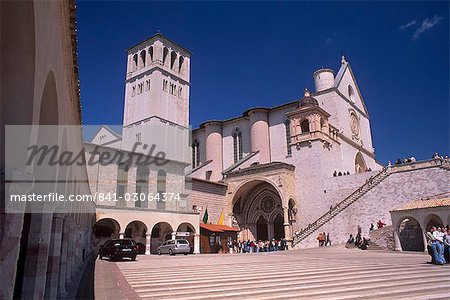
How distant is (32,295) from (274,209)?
32728mm

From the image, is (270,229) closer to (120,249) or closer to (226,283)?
(120,249)

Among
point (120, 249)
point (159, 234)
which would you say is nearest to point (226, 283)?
point (120, 249)

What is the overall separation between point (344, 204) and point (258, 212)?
10546mm

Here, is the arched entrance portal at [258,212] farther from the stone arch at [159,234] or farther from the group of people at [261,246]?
the stone arch at [159,234]

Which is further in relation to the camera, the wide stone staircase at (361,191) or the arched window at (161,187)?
the arched window at (161,187)

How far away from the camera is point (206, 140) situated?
46.0 metres

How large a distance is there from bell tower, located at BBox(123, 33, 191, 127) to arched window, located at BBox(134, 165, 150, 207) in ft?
52.4

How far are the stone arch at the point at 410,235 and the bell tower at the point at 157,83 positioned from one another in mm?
30275

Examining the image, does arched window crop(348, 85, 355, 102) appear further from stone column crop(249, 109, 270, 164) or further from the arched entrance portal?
the arched entrance portal

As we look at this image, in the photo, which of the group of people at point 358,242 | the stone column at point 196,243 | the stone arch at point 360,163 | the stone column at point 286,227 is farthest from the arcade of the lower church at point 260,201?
the stone arch at point 360,163

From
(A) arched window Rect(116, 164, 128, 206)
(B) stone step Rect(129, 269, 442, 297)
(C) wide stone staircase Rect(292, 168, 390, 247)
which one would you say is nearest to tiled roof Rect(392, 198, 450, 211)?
(C) wide stone staircase Rect(292, 168, 390, 247)

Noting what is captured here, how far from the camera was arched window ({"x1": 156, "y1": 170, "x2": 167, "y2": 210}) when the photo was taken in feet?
96.1

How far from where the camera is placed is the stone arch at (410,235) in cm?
2265

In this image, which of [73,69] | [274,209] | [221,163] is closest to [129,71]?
[221,163]
